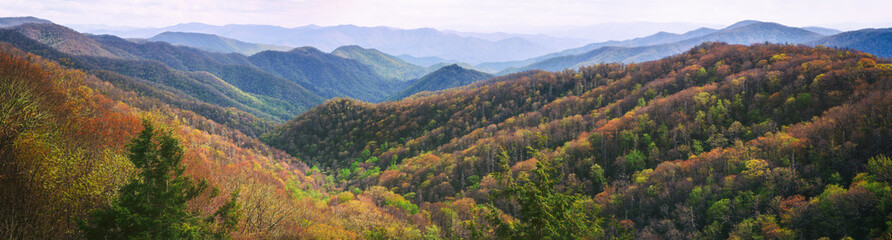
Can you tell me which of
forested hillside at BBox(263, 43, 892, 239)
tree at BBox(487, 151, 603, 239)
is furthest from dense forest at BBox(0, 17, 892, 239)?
forested hillside at BBox(263, 43, 892, 239)

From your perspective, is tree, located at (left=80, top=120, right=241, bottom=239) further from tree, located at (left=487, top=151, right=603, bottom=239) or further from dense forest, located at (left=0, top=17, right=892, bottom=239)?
tree, located at (left=487, top=151, right=603, bottom=239)

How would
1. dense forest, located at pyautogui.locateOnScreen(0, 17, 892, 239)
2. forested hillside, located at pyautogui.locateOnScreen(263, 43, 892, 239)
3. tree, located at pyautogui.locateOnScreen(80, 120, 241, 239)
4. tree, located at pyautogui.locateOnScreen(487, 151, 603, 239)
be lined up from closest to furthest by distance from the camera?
tree, located at pyautogui.locateOnScreen(487, 151, 603, 239) → tree, located at pyautogui.locateOnScreen(80, 120, 241, 239) → dense forest, located at pyautogui.locateOnScreen(0, 17, 892, 239) → forested hillside, located at pyautogui.locateOnScreen(263, 43, 892, 239)

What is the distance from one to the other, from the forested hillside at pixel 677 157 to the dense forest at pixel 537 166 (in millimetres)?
335

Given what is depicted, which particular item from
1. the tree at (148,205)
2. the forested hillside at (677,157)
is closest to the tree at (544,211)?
the forested hillside at (677,157)

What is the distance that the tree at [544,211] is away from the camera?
15.5m

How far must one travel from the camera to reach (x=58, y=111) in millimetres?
27578

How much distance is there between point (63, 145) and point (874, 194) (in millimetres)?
A: 77086

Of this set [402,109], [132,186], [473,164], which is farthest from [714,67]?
[132,186]

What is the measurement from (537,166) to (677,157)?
83.2 m

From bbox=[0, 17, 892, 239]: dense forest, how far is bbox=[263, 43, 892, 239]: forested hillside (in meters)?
0.34

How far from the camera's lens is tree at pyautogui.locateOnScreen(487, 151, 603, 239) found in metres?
15.5

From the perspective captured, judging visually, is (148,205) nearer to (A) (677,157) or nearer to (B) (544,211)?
(B) (544,211)

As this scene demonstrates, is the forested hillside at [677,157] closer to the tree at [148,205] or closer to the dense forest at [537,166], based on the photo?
the dense forest at [537,166]

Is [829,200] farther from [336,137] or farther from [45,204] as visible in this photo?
[336,137]
